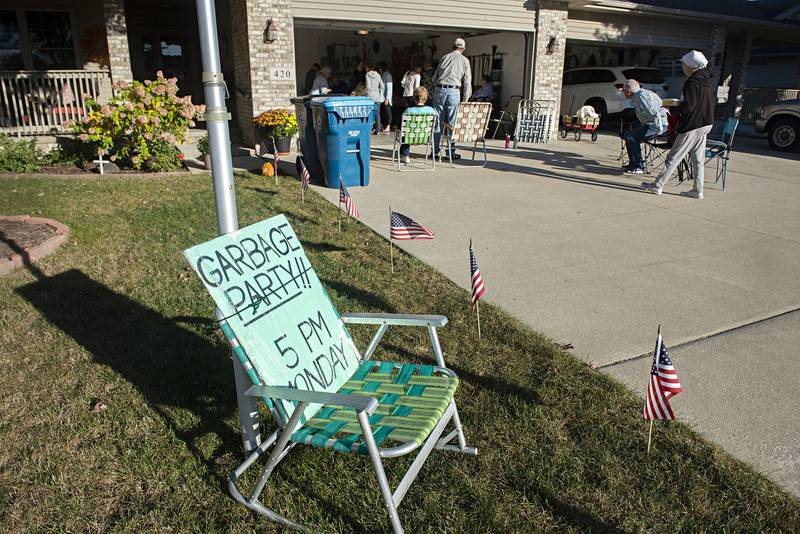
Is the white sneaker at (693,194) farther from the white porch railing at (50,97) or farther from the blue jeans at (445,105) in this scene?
the white porch railing at (50,97)

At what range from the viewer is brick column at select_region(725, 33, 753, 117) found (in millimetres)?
20922

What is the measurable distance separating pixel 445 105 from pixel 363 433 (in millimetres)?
8969

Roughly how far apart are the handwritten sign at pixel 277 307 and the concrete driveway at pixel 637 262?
1736mm

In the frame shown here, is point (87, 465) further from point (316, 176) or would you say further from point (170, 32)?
point (170, 32)

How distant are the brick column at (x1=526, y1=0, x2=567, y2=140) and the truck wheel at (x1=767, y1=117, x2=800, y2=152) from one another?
16.4ft

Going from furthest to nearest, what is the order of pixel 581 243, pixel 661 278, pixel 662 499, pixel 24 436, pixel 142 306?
1. pixel 581 243
2. pixel 661 278
3. pixel 142 306
4. pixel 24 436
5. pixel 662 499

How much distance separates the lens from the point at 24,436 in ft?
9.24

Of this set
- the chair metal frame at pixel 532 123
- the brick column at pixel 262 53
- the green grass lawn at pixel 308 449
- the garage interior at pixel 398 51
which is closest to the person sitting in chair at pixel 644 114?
the chair metal frame at pixel 532 123

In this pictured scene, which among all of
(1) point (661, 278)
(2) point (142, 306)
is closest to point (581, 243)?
(1) point (661, 278)

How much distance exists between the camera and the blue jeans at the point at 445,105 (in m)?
10.2

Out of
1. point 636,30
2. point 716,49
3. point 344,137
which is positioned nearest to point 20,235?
point 344,137

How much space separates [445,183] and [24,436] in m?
6.91

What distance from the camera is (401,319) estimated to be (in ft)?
9.10

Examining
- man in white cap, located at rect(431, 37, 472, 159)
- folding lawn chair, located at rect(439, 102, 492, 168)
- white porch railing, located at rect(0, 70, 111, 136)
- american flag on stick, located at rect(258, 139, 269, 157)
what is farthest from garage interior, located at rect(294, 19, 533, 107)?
white porch railing, located at rect(0, 70, 111, 136)
